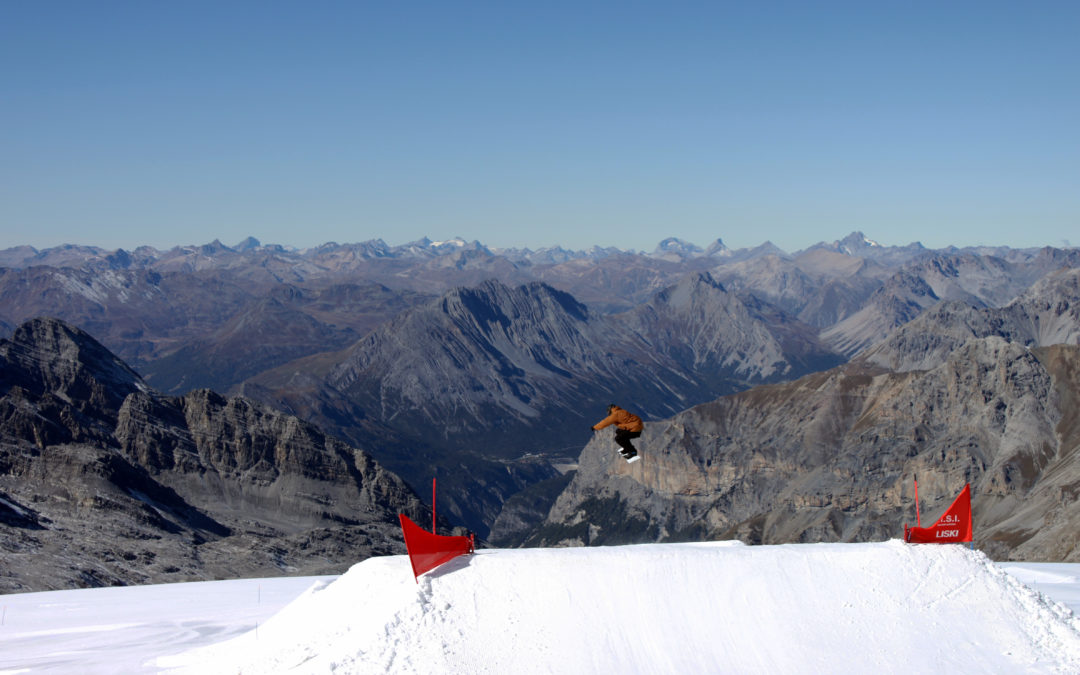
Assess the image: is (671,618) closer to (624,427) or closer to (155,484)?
(624,427)

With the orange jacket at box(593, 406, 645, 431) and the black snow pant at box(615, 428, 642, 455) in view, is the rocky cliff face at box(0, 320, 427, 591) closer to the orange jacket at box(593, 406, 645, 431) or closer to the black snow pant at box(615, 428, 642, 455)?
the orange jacket at box(593, 406, 645, 431)

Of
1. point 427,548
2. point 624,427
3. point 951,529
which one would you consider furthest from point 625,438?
point 951,529

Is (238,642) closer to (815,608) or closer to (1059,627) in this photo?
(815,608)

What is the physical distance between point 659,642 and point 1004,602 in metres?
15.0

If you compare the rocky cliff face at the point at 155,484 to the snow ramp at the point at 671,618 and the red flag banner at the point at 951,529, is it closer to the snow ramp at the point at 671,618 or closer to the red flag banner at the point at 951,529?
the snow ramp at the point at 671,618

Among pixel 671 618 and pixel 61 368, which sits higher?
pixel 61 368

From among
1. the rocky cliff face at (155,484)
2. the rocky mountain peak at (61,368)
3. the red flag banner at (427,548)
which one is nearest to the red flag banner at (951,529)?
the red flag banner at (427,548)

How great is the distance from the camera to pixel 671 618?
118 feet

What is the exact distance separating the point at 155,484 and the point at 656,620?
430ft

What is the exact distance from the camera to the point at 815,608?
36.8m

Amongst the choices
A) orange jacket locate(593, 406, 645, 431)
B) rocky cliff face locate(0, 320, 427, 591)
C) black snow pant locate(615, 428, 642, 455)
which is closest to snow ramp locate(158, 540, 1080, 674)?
black snow pant locate(615, 428, 642, 455)

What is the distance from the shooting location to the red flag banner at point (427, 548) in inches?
1447

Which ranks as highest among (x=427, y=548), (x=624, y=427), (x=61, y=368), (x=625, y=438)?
(x=61, y=368)

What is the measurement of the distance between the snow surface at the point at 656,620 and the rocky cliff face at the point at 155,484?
68.7 metres
